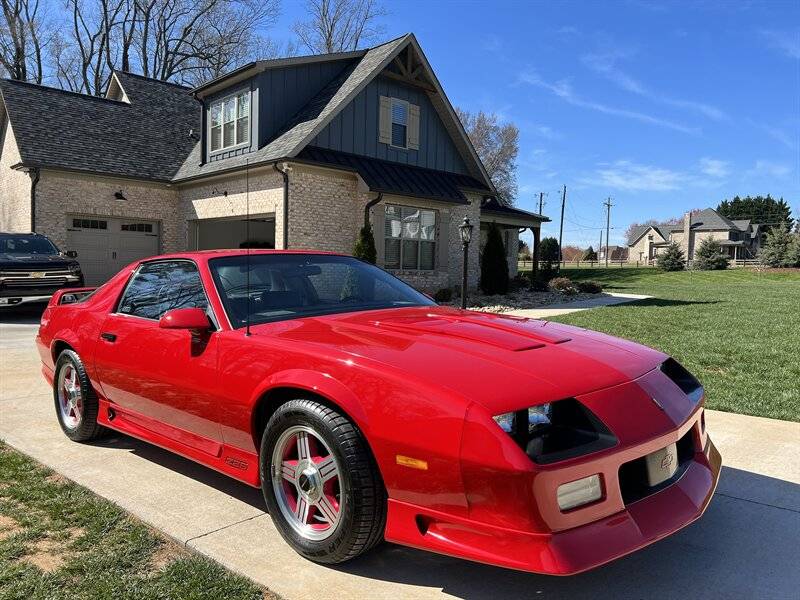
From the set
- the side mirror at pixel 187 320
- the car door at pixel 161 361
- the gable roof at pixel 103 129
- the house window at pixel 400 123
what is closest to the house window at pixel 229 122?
the gable roof at pixel 103 129

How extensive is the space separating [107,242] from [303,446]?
17.6 metres

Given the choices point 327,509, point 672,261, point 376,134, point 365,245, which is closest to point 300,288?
point 327,509

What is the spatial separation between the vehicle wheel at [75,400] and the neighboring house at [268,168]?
Answer: 10.2m

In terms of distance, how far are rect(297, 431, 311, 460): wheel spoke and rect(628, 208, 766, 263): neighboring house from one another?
7186 centimetres

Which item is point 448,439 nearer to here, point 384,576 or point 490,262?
point 384,576

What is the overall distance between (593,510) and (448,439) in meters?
0.59

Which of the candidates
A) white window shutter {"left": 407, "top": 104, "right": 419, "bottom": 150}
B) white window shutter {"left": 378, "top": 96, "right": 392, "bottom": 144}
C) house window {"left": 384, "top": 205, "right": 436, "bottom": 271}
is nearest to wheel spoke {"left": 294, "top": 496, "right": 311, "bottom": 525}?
house window {"left": 384, "top": 205, "right": 436, "bottom": 271}

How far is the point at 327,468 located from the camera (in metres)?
2.70

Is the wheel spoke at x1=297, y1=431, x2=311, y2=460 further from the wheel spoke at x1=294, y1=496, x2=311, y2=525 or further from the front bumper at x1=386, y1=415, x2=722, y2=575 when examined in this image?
the front bumper at x1=386, y1=415, x2=722, y2=575

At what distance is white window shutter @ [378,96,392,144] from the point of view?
16.7 metres

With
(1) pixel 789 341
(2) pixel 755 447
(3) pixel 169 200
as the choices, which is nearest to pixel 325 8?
(3) pixel 169 200

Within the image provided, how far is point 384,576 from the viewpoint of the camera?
269 cm

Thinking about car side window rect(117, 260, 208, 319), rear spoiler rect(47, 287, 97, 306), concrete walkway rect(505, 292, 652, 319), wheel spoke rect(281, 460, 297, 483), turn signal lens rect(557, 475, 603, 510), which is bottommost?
concrete walkway rect(505, 292, 652, 319)

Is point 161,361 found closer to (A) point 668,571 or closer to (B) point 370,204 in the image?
(A) point 668,571
